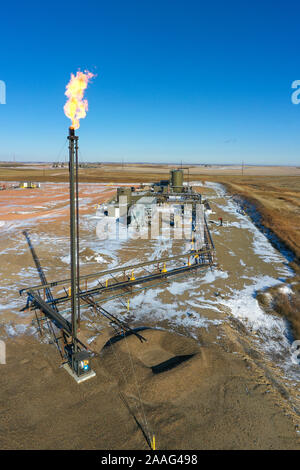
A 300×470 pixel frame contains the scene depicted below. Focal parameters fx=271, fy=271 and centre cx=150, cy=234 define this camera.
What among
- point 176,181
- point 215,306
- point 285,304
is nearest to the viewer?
point 215,306

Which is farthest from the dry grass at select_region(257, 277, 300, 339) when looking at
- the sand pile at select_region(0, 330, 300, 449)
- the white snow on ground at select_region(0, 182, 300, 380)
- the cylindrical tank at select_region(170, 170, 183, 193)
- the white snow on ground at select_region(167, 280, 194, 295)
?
the cylindrical tank at select_region(170, 170, 183, 193)

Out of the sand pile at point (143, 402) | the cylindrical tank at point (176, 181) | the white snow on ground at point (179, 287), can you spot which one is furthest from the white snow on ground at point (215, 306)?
the cylindrical tank at point (176, 181)

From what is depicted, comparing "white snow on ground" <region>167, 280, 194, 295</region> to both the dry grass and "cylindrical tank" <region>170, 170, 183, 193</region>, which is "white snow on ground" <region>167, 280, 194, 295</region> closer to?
the dry grass

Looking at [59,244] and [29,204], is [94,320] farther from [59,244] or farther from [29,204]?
[29,204]

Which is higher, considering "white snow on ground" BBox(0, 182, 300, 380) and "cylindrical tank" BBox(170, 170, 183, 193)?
"cylindrical tank" BBox(170, 170, 183, 193)

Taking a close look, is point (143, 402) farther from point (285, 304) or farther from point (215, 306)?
point (285, 304)

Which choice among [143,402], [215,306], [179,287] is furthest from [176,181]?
[143,402]

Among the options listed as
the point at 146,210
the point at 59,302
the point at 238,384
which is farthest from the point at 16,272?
the point at 146,210

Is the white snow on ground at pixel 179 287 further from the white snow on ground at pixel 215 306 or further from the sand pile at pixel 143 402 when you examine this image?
the sand pile at pixel 143 402
